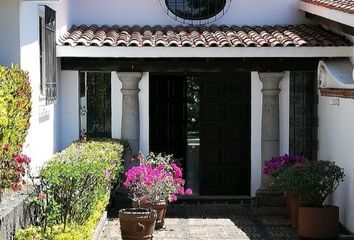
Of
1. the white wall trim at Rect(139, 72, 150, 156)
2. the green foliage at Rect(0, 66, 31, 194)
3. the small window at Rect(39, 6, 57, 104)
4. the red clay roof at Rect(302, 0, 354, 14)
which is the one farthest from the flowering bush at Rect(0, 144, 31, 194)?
the white wall trim at Rect(139, 72, 150, 156)

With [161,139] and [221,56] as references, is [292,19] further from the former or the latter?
[161,139]

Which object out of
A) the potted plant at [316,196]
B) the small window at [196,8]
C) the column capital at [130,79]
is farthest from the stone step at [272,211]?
the small window at [196,8]

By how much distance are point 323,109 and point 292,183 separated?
9.84ft

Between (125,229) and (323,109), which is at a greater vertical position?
(323,109)

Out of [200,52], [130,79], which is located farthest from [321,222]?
[130,79]

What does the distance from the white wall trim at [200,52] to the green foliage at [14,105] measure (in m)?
3.83

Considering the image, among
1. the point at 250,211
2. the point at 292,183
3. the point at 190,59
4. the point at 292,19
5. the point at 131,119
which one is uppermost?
the point at 292,19

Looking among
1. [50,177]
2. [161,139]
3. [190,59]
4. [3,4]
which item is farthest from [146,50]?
[50,177]

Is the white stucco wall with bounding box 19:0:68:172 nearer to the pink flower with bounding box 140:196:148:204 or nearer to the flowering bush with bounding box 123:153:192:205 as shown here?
the flowering bush with bounding box 123:153:192:205

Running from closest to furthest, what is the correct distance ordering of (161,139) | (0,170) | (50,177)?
(0,170), (50,177), (161,139)

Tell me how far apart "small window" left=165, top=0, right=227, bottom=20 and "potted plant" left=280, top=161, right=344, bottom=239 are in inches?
200

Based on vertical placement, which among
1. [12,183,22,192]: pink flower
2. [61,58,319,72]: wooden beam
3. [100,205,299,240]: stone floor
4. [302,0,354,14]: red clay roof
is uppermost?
[302,0,354,14]: red clay roof

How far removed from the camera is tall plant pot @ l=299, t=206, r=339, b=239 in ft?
37.3

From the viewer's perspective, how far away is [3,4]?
9.68 meters
